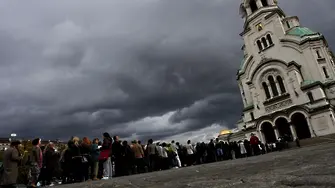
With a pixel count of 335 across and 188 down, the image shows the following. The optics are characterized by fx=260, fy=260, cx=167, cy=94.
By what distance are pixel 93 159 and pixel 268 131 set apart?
30.1 m

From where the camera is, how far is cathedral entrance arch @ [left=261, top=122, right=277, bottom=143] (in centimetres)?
3553

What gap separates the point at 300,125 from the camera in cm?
3400

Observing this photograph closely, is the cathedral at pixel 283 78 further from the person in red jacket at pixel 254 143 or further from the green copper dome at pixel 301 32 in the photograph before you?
the person in red jacket at pixel 254 143

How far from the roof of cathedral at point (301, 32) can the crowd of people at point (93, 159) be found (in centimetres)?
2653

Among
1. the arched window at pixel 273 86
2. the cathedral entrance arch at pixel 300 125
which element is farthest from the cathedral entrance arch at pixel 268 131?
the arched window at pixel 273 86

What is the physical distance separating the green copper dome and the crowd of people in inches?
1043

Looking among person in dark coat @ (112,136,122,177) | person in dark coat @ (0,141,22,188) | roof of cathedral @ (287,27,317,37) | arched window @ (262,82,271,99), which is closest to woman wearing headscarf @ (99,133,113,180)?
person in dark coat @ (112,136,122,177)

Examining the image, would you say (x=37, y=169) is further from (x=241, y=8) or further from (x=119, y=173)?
(x=241, y=8)

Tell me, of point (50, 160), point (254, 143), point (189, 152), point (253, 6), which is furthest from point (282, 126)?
point (50, 160)

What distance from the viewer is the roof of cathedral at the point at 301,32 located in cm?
3725

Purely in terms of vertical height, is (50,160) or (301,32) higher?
(301,32)

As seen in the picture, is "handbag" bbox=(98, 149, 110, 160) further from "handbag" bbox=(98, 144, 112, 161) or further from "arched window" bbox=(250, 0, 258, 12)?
"arched window" bbox=(250, 0, 258, 12)

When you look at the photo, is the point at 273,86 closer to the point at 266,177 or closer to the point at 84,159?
the point at 84,159

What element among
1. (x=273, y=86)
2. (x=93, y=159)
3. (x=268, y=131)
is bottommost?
(x=93, y=159)
